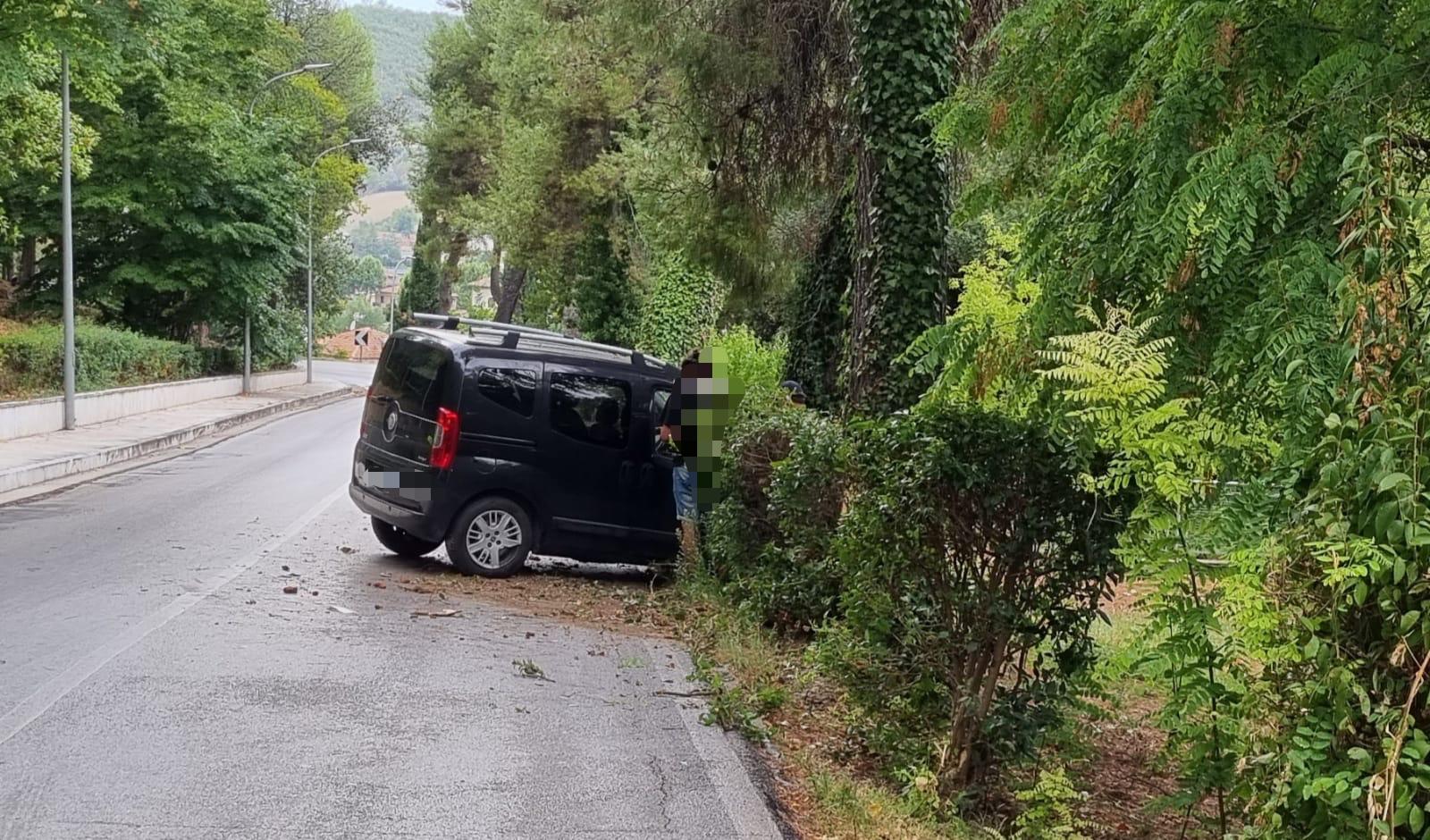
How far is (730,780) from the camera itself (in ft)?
20.9

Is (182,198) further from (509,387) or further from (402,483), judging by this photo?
(509,387)

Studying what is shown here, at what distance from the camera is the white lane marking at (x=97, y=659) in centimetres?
644

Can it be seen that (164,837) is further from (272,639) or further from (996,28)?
(996,28)

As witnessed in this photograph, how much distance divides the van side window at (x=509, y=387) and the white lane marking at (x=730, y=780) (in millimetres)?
4363

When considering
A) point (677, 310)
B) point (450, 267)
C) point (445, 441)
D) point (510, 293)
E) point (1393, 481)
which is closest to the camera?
point (1393, 481)

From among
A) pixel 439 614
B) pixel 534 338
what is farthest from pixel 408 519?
pixel 534 338

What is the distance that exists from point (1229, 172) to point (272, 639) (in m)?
6.55

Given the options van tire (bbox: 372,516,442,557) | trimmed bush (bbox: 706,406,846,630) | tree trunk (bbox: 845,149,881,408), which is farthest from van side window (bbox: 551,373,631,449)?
tree trunk (bbox: 845,149,881,408)

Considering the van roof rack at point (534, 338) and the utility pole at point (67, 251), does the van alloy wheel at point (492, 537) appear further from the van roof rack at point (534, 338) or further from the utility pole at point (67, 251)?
the utility pole at point (67, 251)

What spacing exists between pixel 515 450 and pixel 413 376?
1.16 metres

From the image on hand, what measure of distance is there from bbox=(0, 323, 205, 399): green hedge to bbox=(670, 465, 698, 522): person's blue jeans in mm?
19072

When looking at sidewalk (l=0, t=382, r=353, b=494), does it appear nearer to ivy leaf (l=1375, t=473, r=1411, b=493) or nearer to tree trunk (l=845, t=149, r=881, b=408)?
tree trunk (l=845, t=149, r=881, b=408)

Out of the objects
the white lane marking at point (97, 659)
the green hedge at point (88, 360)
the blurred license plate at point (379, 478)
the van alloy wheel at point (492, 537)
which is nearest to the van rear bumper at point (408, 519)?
the blurred license plate at point (379, 478)

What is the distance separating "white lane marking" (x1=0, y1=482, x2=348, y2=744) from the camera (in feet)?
21.1
